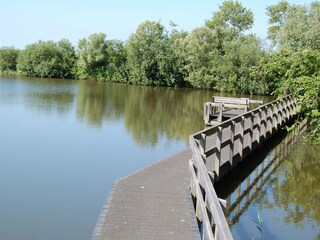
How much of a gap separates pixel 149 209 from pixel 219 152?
10.2ft

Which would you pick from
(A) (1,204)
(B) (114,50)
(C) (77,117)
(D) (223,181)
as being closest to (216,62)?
→ (B) (114,50)

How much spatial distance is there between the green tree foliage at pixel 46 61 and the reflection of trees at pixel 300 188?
180 feet

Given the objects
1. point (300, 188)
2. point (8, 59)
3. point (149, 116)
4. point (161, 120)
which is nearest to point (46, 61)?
point (8, 59)

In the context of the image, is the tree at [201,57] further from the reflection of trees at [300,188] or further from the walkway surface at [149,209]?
the walkway surface at [149,209]

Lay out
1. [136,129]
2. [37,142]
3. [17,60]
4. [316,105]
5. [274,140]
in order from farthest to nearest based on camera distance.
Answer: [17,60] → [136,129] → [274,140] → [37,142] → [316,105]

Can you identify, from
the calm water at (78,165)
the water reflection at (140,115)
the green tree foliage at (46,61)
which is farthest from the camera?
the green tree foliage at (46,61)

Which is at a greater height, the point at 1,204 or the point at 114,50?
the point at 114,50

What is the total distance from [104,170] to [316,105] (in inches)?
248

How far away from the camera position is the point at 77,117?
74.2ft

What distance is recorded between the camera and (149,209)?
7.23 metres

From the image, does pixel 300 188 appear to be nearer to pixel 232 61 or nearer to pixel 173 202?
pixel 173 202

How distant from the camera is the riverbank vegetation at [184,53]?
38194mm

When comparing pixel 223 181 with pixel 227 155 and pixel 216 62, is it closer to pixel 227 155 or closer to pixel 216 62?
pixel 227 155

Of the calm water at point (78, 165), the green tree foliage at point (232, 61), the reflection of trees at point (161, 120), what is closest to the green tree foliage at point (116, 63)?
the green tree foliage at point (232, 61)
